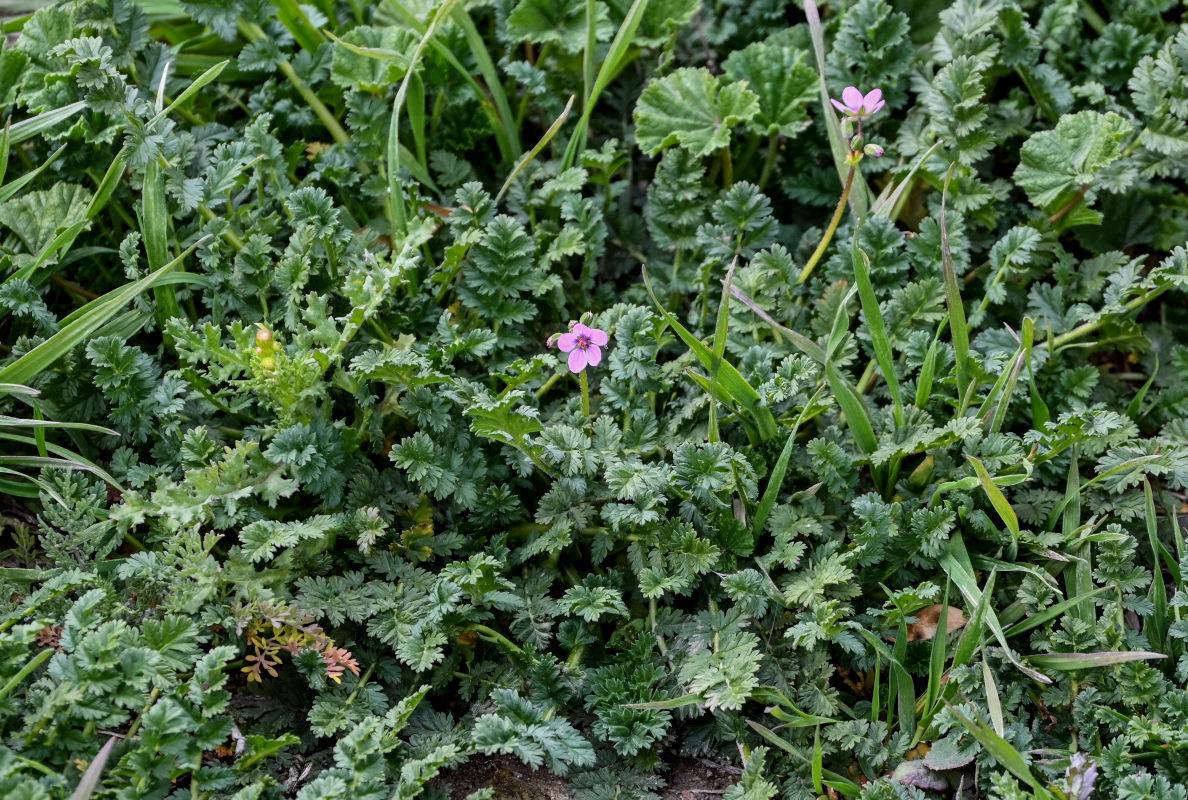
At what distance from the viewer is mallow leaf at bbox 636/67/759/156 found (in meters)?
3.12

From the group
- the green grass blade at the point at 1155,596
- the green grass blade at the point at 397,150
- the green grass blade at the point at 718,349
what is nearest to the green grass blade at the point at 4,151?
the green grass blade at the point at 397,150

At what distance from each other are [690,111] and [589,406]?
3.44ft

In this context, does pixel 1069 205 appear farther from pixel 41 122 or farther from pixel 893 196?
pixel 41 122

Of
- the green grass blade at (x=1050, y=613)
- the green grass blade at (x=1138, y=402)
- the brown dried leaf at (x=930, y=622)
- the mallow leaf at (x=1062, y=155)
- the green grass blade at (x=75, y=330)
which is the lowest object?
the brown dried leaf at (x=930, y=622)

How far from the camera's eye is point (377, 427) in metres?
2.71

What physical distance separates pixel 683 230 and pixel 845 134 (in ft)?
1.87

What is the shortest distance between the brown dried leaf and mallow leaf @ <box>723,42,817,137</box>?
153cm

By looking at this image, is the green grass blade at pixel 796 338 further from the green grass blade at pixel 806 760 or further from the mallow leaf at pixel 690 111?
the green grass blade at pixel 806 760

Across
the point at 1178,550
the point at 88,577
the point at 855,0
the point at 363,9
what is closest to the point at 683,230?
the point at 855,0

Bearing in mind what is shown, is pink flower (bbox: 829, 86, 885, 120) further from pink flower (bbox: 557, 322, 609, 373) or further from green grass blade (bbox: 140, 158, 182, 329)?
green grass blade (bbox: 140, 158, 182, 329)

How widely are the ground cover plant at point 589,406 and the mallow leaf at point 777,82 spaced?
0.04 feet

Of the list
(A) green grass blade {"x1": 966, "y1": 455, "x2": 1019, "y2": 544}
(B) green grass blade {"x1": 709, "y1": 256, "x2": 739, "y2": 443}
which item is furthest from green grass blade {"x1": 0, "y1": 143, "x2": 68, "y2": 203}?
(A) green grass blade {"x1": 966, "y1": 455, "x2": 1019, "y2": 544}

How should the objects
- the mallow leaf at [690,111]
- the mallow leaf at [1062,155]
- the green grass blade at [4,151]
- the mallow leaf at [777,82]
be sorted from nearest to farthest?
the green grass blade at [4,151] < the mallow leaf at [1062,155] < the mallow leaf at [690,111] < the mallow leaf at [777,82]

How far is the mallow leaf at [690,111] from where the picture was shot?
3.12m
